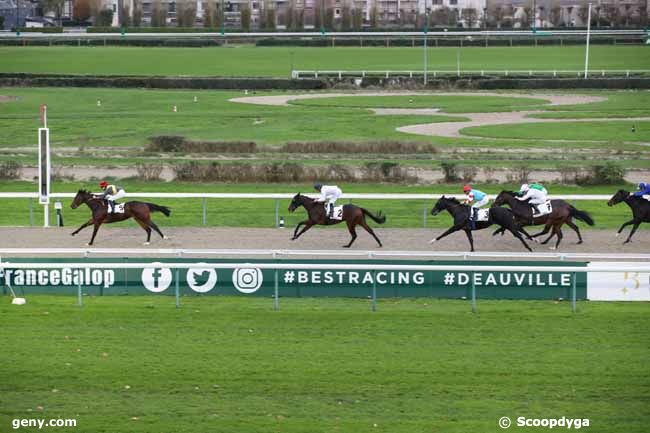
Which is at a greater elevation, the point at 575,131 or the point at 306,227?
the point at 575,131

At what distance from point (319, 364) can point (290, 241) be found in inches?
304

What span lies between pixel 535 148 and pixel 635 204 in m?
15.2

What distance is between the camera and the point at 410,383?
425 inches

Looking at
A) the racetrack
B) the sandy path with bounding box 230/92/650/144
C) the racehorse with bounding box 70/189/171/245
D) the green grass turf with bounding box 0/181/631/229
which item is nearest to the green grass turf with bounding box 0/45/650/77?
the sandy path with bounding box 230/92/650/144

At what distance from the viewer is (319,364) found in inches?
451

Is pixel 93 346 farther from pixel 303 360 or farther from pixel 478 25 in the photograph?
pixel 478 25

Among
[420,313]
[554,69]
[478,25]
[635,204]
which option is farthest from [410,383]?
[478,25]

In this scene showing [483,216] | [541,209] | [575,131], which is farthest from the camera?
[575,131]

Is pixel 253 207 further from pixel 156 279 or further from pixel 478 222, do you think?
pixel 156 279

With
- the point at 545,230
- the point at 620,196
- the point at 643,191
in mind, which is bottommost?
the point at 545,230

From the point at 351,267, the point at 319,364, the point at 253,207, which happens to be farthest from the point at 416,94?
the point at 319,364

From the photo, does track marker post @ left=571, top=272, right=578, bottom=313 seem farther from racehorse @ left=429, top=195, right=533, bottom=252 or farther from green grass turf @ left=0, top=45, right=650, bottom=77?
green grass turf @ left=0, top=45, right=650, bottom=77

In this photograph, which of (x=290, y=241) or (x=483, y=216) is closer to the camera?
(x=483, y=216)

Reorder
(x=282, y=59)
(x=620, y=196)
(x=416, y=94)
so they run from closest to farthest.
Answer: (x=620, y=196) < (x=416, y=94) < (x=282, y=59)
